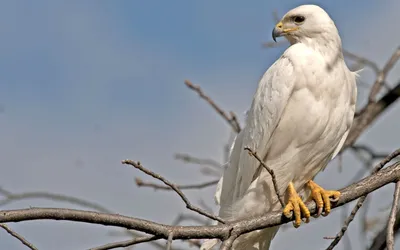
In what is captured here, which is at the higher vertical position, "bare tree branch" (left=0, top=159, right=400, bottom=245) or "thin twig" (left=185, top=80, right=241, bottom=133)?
"thin twig" (left=185, top=80, right=241, bottom=133)

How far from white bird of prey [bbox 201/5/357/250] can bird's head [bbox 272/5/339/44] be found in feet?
0.30

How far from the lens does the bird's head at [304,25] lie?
6.84 m

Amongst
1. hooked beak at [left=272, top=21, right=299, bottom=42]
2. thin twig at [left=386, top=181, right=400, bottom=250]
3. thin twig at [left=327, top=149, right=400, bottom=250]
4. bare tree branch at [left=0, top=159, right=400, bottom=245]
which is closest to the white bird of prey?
hooked beak at [left=272, top=21, right=299, bottom=42]

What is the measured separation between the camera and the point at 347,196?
5.30 meters

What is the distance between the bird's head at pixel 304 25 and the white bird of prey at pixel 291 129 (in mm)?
92

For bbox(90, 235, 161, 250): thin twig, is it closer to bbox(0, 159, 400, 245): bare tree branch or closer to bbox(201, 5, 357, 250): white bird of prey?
bbox(0, 159, 400, 245): bare tree branch

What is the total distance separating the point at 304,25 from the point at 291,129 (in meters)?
1.07

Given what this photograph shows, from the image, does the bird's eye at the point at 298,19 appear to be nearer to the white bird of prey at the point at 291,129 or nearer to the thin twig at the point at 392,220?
the white bird of prey at the point at 291,129

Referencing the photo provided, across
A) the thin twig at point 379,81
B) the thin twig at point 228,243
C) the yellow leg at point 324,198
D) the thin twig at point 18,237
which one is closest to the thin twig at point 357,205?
the yellow leg at point 324,198

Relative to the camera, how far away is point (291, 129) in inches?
249

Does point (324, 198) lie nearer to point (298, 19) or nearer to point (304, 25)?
point (304, 25)

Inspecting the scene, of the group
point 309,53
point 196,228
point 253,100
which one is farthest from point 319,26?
point 196,228

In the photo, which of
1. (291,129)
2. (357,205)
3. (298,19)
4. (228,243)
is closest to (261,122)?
(291,129)

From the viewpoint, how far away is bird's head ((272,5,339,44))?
22.4 ft
